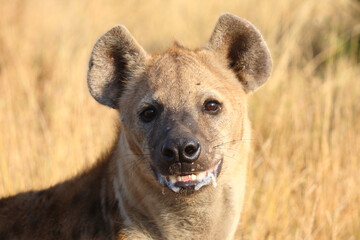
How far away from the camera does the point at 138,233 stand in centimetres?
277

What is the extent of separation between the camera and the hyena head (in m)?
2.64

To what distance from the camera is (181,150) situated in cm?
252

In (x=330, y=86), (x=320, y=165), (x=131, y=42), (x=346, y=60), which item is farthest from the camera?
(x=346, y=60)

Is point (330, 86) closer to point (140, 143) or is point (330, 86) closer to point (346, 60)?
point (346, 60)


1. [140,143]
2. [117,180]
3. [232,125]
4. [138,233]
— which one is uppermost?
[232,125]

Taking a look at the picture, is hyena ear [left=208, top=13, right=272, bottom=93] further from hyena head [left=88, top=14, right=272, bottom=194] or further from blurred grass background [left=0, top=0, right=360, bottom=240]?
blurred grass background [left=0, top=0, right=360, bottom=240]

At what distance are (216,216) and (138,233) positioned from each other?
1.27 ft

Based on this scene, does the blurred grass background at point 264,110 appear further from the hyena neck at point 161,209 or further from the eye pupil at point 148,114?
the hyena neck at point 161,209

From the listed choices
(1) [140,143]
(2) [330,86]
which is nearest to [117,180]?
(1) [140,143]

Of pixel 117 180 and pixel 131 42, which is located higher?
pixel 131 42

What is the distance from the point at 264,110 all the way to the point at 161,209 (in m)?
2.86

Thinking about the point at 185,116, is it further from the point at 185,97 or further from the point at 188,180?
the point at 188,180

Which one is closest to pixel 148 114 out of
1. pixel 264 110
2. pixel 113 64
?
pixel 113 64

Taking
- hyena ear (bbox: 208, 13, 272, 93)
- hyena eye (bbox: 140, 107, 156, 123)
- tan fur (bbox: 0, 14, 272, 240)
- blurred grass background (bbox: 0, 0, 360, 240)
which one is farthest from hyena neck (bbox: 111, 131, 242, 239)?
blurred grass background (bbox: 0, 0, 360, 240)
